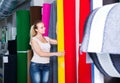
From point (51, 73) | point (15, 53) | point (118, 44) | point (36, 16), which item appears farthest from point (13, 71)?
point (118, 44)

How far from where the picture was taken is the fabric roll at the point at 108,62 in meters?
0.93

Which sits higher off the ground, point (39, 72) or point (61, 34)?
point (61, 34)

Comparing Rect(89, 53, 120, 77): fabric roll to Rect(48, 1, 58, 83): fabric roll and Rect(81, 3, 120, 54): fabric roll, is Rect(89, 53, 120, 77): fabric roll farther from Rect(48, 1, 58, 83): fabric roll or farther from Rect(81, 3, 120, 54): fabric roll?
Rect(48, 1, 58, 83): fabric roll

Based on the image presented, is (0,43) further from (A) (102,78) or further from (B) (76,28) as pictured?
(A) (102,78)

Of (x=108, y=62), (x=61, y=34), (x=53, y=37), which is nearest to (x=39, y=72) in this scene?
(x=53, y=37)

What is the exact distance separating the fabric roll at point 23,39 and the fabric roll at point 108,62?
398 cm

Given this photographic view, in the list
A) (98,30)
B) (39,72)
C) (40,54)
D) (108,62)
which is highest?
(98,30)

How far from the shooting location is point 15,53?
217 inches

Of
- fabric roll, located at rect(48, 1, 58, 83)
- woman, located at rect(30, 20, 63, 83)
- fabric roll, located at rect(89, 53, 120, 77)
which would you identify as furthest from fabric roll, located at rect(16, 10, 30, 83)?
fabric roll, located at rect(89, 53, 120, 77)

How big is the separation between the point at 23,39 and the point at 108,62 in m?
4.07

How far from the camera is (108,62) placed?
3.15ft

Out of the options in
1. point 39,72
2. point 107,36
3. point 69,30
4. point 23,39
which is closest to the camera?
point 107,36

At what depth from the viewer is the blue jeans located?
131 inches

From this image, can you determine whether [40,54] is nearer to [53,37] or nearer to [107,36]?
[53,37]
